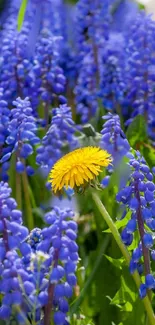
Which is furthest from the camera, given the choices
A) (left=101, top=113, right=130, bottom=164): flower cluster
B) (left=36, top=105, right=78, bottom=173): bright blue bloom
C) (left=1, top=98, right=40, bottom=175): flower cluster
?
(left=36, top=105, right=78, bottom=173): bright blue bloom

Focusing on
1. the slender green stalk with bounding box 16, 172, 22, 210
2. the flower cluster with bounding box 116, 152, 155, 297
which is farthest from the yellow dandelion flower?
the slender green stalk with bounding box 16, 172, 22, 210

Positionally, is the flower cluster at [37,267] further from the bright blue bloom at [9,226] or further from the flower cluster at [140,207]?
the flower cluster at [140,207]

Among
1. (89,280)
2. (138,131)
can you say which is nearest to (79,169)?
(89,280)

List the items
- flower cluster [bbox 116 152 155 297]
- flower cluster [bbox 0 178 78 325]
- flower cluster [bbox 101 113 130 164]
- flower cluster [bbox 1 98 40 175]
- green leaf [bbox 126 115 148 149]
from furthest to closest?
green leaf [bbox 126 115 148 149]
flower cluster [bbox 1 98 40 175]
flower cluster [bbox 101 113 130 164]
flower cluster [bbox 116 152 155 297]
flower cluster [bbox 0 178 78 325]

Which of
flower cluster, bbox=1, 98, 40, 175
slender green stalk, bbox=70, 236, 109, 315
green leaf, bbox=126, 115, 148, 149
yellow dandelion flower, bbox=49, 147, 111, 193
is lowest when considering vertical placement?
slender green stalk, bbox=70, 236, 109, 315

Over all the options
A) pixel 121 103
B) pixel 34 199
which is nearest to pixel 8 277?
pixel 34 199

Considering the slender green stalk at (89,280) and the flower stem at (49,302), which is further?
the slender green stalk at (89,280)

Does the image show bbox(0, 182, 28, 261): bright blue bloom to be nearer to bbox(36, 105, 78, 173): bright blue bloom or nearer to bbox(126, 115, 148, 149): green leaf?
bbox(36, 105, 78, 173): bright blue bloom

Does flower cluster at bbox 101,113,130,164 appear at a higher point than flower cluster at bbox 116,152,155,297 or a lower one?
higher

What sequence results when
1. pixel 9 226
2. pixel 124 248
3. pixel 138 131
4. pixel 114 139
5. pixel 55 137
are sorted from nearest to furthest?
pixel 9 226 → pixel 124 248 → pixel 114 139 → pixel 55 137 → pixel 138 131

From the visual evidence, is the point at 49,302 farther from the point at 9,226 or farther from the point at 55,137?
the point at 55,137

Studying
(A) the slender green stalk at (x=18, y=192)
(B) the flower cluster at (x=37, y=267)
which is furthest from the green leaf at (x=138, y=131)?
(B) the flower cluster at (x=37, y=267)

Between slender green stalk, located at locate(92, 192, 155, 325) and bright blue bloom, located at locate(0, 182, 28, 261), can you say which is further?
slender green stalk, located at locate(92, 192, 155, 325)
